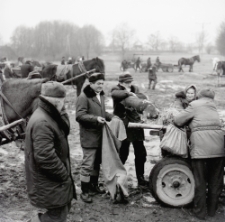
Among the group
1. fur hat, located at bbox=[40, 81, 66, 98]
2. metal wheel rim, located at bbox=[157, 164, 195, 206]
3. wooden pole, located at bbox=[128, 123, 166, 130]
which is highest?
fur hat, located at bbox=[40, 81, 66, 98]

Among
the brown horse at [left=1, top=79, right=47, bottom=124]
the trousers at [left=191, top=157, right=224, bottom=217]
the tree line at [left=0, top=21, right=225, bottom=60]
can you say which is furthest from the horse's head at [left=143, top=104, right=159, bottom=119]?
the tree line at [left=0, top=21, right=225, bottom=60]

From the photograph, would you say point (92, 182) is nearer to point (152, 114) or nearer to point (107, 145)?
point (107, 145)

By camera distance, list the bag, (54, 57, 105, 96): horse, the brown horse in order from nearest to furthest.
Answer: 1. the bag
2. the brown horse
3. (54, 57, 105, 96): horse

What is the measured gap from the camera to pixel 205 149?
372 cm

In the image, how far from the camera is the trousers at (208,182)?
12.5 feet

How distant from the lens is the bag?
3912 millimetres

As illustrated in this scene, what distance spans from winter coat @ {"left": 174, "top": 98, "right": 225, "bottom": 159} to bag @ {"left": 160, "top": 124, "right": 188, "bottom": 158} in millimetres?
125

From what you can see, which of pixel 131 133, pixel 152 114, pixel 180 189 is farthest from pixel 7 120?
pixel 180 189

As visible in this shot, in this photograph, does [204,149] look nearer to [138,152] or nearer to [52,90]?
[138,152]

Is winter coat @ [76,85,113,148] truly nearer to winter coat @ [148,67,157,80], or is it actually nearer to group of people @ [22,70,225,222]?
group of people @ [22,70,225,222]

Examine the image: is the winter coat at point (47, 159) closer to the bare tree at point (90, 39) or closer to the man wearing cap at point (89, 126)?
the man wearing cap at point (89, 126)

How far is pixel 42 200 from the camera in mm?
2777

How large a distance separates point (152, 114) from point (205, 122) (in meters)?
0.74

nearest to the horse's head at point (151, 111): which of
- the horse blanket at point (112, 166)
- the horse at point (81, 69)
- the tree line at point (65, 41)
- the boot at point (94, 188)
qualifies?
the horse blanket at point (112, 166)
